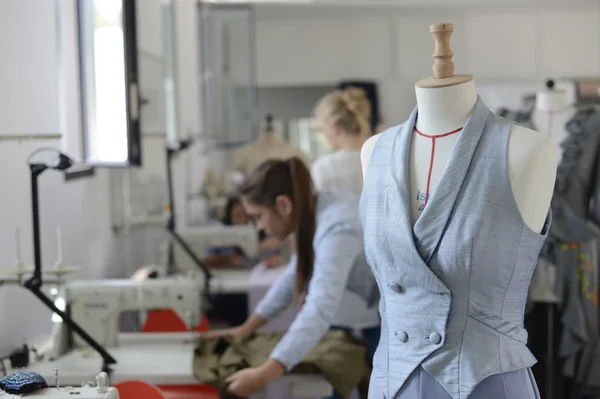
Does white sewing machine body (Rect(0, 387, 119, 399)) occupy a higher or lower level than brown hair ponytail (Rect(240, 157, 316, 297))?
lower

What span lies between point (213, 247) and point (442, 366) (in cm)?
251

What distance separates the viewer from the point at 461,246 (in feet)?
4.50

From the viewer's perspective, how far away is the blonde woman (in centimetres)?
368

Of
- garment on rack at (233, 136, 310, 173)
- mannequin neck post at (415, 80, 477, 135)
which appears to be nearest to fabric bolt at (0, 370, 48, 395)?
mannequin neck post at (415, 80, 477, 135)

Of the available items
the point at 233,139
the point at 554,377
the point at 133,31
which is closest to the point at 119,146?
the point at 133,31

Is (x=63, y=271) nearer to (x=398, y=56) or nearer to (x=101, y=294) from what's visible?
(x=101, y=294)

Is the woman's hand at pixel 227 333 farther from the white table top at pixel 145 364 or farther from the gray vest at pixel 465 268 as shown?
the gray vest at pixel 465 268

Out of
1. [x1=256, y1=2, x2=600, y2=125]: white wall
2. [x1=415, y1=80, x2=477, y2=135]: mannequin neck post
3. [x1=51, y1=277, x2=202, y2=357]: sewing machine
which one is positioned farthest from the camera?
[x1=256, y1=2, x2=600, y2=125]: white wall

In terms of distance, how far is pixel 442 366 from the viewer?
4.61 ft

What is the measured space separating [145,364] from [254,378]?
1.23ft

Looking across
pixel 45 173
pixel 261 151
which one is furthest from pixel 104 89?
pixel 261 151

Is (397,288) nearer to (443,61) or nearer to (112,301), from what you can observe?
(443,61)

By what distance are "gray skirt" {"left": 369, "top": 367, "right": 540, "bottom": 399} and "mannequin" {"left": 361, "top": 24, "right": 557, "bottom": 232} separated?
9.8 inches

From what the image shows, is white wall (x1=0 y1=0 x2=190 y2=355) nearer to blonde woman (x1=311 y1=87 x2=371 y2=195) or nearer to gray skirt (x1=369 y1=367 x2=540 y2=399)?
blonde woman (x1=311 y1=87 x2=371 y2=195)
